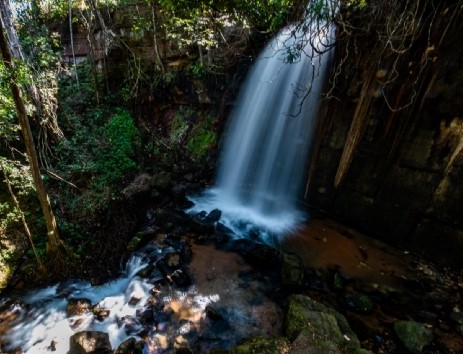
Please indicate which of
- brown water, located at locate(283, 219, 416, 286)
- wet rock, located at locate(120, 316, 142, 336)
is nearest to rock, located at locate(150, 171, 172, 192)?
brown water, located at locate(283, 219, 416, 286)

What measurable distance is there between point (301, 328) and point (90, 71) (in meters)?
10.6

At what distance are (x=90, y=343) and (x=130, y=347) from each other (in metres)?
0.52

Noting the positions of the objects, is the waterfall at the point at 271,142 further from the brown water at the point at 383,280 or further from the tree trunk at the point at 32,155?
the tree trunk at the point at 32,155

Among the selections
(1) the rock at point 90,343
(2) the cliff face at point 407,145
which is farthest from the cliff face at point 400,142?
(1) the rock at point 90,343

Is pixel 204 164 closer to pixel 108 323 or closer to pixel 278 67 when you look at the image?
pixel 278 67

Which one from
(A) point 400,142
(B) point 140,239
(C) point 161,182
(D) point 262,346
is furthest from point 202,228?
(A) point 400,142

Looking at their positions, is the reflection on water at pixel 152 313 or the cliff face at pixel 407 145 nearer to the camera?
the reflection on water at pixel 152 313

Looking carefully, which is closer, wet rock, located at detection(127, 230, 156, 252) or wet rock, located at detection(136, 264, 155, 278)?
wet rock, located at detection(136, 264, 155, 278)

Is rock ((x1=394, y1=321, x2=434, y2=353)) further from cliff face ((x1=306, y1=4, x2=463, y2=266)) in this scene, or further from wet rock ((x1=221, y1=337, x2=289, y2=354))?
cliff face ((x1=306, y1=4, x2=463, y2=266))

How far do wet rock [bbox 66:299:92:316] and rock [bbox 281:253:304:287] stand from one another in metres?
3.35

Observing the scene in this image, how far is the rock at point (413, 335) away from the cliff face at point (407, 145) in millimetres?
2215

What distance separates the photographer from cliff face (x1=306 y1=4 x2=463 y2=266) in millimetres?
4695

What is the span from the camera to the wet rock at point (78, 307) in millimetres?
4070

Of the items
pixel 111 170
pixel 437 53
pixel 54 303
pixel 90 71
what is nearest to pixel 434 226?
pixel 437 53
